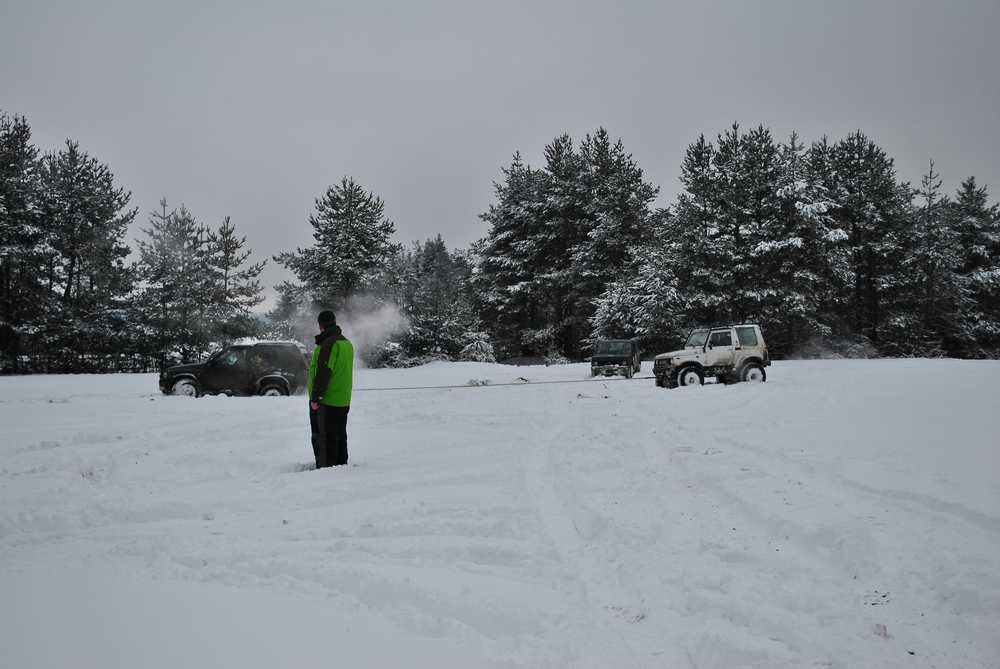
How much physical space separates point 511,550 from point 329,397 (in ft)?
11.4

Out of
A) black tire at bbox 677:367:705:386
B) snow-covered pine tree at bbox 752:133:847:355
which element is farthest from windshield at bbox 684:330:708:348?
snow-covered pine tree at bbox 752:133:847:355

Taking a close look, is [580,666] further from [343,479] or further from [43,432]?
[43,432]

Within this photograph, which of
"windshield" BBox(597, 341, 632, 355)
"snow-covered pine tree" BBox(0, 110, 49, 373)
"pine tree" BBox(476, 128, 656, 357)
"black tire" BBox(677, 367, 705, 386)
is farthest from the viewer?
"pine tree" BBox(476, 128, 656, 357)

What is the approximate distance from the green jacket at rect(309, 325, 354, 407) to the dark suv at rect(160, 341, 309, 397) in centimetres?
977

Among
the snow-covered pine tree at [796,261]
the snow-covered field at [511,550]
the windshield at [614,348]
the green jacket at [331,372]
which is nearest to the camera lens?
the snow-covered field at [511,550]

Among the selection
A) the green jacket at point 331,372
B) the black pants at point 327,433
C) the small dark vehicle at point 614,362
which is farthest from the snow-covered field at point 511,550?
the small dark vehicle at point 614,362

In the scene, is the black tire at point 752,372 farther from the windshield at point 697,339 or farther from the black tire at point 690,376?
the windshield at point 697,339

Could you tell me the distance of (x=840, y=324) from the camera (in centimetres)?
3556

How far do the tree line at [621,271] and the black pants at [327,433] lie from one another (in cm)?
2546

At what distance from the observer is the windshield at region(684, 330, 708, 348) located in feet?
56.6

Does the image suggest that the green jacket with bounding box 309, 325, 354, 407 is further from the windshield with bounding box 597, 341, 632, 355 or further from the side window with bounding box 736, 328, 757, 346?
the windshield with bounding box 597, 341, 632, 355

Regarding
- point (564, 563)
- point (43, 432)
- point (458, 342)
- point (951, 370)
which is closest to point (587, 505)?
point (564, 563)

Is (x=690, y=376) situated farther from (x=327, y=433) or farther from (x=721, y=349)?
(x=327, y=433)

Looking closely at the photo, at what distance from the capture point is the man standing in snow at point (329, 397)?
6.49 meters
